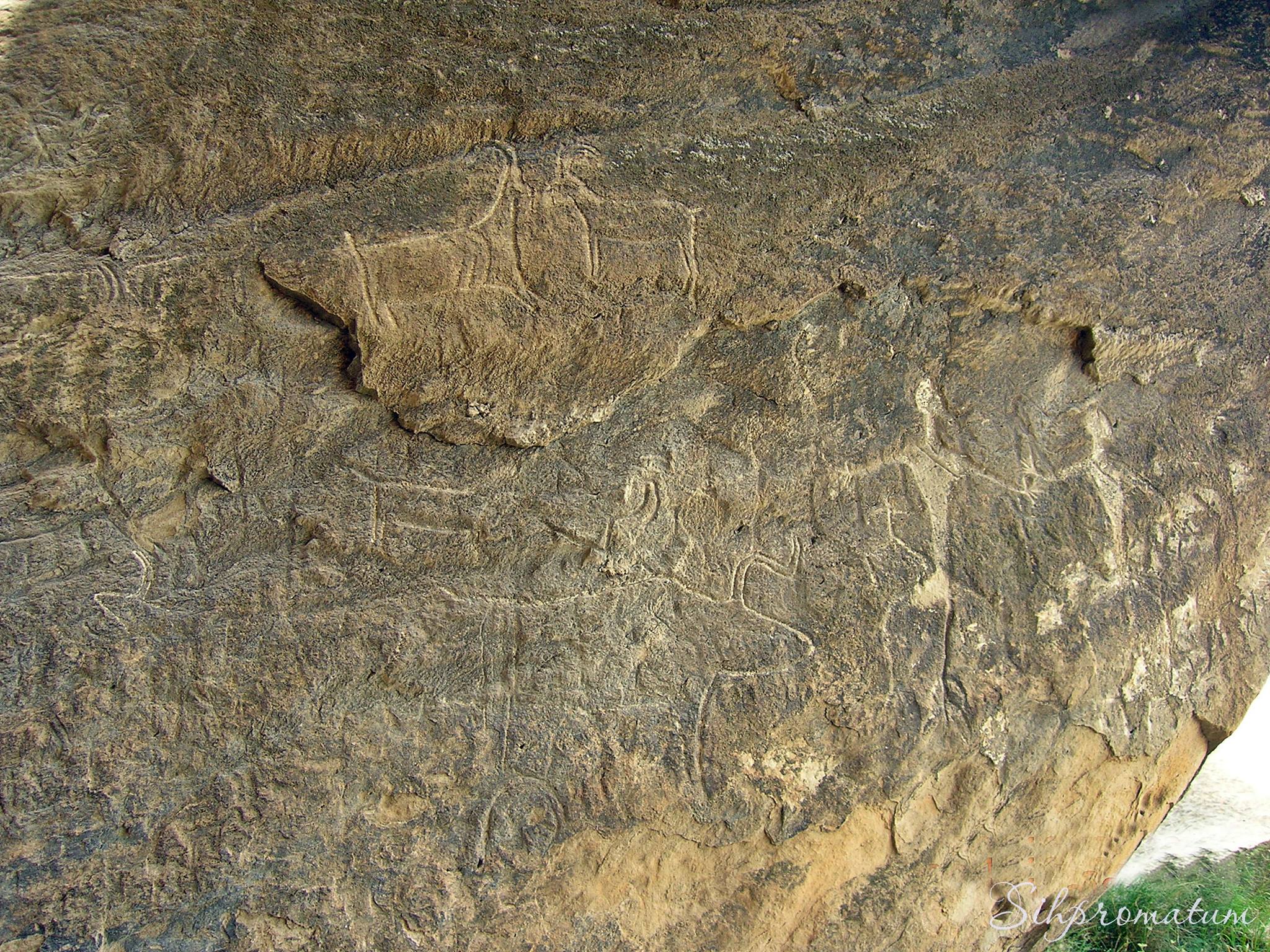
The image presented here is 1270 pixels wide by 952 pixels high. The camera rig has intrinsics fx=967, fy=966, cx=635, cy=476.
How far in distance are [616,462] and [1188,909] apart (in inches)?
113

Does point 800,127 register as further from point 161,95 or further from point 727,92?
point 161,95

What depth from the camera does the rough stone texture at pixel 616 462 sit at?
6.53 feet

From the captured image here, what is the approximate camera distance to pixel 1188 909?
3529 mm

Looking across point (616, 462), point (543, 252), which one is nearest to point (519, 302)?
point (543, 252)

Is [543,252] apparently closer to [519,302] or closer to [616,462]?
[519,302]

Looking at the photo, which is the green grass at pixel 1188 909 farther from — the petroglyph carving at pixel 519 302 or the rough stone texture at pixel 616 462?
the petroglyph carving at pixel 519 302

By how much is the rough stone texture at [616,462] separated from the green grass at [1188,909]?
97 centimetres

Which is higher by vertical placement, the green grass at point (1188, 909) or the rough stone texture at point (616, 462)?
the rough stone texture at point (616, 462)

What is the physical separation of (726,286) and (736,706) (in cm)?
103

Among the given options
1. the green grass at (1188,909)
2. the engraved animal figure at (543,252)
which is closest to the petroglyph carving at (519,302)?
the engraved animal figure at (543,252)

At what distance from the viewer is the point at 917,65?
2.49 meters

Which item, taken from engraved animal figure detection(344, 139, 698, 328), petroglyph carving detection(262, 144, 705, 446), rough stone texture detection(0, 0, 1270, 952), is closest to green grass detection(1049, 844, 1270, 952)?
rough stone texture detection(0, 0, 1270, 952)

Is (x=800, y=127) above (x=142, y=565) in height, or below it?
above

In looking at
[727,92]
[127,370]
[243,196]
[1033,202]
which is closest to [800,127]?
[727,92]
